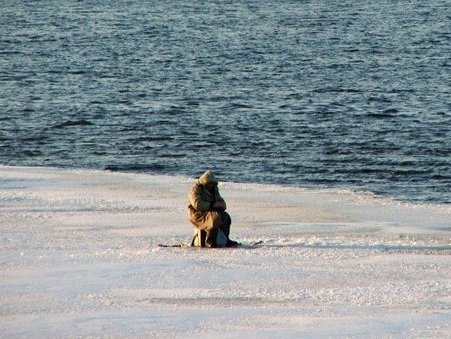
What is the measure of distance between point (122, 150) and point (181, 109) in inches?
324

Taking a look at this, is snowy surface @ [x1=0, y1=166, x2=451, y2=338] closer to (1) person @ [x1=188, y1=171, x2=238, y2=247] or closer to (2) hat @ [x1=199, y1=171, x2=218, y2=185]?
(1) person @ [x1=188, y1=171, x2=238, y2=247]

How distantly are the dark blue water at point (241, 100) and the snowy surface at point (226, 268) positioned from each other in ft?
16.2

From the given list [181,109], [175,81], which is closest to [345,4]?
[175,81]

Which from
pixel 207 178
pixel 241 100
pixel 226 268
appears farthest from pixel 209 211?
pixel 241 100

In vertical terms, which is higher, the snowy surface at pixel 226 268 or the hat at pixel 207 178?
the hat at pixel 207 178

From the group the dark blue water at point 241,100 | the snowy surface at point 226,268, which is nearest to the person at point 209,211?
the snowy surface at point 226,268

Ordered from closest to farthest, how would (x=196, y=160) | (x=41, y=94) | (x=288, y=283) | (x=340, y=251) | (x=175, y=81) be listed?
(x=288, y=283) < (x=340, y=251) < (x=196, y=160) < (x=41, y=94) < (x=175, y=81)

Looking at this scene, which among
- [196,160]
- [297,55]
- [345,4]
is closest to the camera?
[196,160]

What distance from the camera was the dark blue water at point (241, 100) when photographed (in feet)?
105

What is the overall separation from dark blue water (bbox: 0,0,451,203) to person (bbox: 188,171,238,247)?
7.94 m

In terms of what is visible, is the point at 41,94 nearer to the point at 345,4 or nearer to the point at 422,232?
the point at 422,232

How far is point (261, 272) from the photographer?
699 inches

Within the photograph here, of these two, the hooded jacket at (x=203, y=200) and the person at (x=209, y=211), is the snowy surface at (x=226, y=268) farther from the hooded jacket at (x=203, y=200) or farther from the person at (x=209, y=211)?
the hooded jacket at (x=203, y=200)

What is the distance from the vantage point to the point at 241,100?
1751 inches
